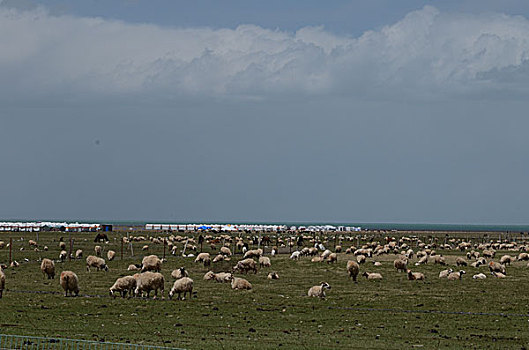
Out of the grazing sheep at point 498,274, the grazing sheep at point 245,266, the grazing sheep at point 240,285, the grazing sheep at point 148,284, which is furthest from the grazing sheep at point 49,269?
the grazing sheep at point 498,274

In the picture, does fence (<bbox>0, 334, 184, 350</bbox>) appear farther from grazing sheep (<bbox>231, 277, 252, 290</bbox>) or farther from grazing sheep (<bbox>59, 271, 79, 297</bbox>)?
grazing sheep (<bbox>231, 277, 252, 290</bbox>)

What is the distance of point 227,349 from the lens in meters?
20.3

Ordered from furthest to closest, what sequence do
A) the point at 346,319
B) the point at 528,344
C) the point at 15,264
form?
the point at 15,264, the point at 346,319, the point at 528,344

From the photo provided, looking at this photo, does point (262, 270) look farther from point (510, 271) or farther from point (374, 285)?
point (510, 271)

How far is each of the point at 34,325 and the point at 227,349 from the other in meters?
7.38

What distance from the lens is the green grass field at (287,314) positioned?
2234 cm

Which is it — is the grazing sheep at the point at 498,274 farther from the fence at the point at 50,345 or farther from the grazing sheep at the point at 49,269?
the fence at the point at 50,345

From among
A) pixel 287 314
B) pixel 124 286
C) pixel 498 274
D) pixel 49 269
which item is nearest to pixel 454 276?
pixel 498 274

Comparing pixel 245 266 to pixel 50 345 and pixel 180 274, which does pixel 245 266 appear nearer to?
A: pixel 180 274

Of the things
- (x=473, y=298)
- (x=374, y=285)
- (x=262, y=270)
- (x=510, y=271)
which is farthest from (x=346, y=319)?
(x=510, y=271)

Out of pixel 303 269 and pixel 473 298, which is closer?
pixel 473 298

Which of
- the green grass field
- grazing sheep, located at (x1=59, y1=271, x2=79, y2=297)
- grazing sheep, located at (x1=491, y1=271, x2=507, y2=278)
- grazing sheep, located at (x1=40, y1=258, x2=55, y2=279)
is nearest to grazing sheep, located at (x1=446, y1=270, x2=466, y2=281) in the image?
the green grass field

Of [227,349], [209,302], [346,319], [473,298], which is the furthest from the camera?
[473,298]

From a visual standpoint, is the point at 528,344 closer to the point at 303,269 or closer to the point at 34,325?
the point at 34,325
